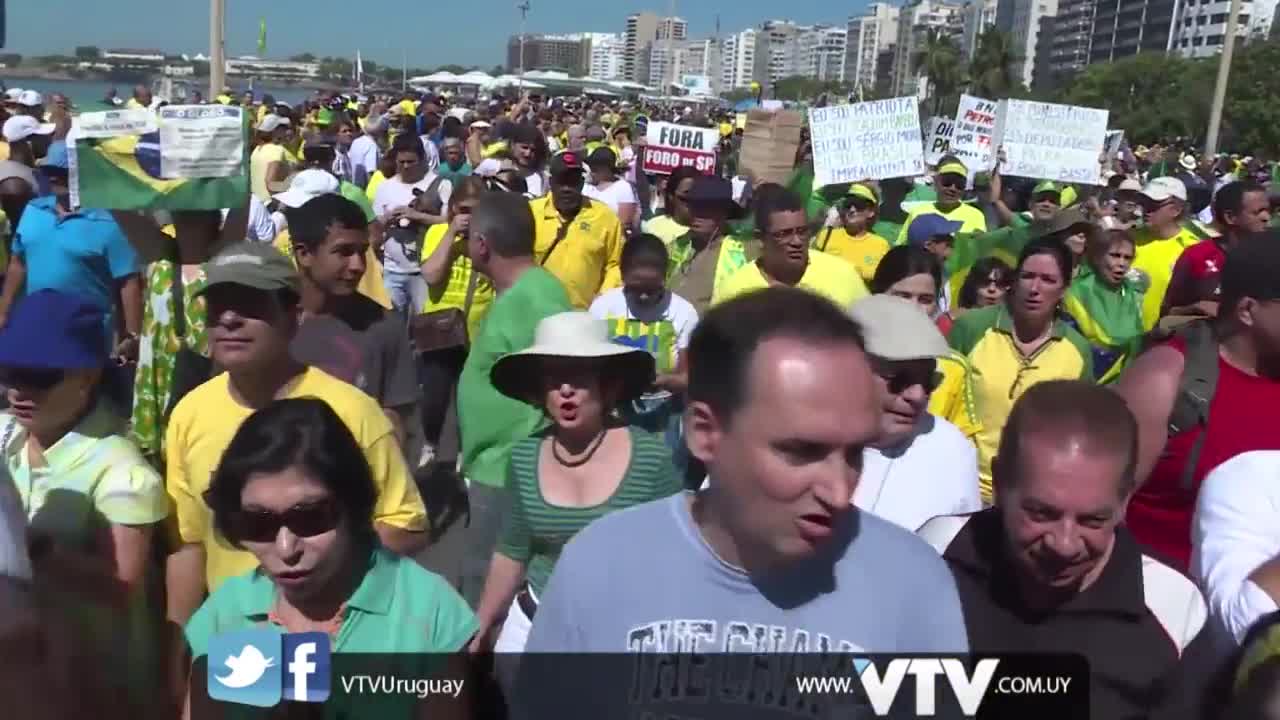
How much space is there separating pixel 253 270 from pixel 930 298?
8.93ft

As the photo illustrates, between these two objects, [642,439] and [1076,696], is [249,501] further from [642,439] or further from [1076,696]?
[1076,696]

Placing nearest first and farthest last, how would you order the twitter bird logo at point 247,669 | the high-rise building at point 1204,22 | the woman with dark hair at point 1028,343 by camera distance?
1. the twitter bird logo at point 247,669
2. the woman with dark hair at point 1028,343
3. the high-rise building at point 1204,22

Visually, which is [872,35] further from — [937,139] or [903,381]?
[903,381]

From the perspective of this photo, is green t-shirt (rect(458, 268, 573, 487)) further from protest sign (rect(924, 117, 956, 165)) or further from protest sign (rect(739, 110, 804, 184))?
protest sign (rect(924, 117, 956, 165))

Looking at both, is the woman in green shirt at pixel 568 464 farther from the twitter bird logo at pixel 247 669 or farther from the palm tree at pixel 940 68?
the palm tree at pixel 940 68

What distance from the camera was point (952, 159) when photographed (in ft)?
30.0

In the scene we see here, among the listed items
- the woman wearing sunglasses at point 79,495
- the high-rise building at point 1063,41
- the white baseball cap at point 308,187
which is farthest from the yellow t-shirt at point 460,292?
the high-rise building at point 1063,41

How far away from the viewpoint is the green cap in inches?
114

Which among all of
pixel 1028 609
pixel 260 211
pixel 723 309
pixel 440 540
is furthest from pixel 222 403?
pixel 260 211

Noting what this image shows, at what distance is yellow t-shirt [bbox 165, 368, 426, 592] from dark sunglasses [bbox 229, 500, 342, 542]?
0.48 meters

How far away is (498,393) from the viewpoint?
377 centimetres

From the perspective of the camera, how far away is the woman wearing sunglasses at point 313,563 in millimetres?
2201

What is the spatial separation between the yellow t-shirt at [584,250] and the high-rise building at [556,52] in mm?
154793

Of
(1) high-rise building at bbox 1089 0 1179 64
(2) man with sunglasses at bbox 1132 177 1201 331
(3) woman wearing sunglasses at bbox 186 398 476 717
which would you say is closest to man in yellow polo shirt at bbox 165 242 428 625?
(3) woman wearing sunglasses at bbox 186 398 476 717
